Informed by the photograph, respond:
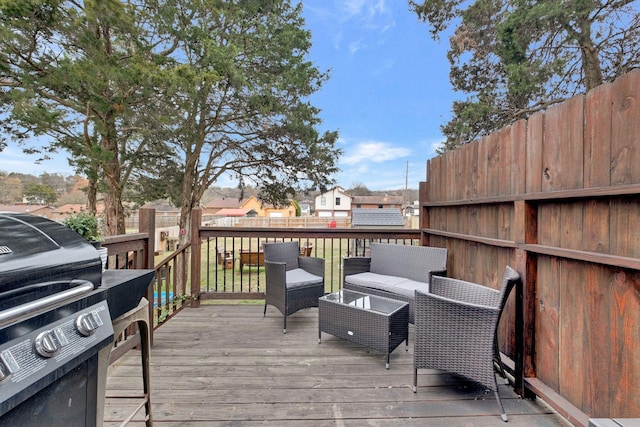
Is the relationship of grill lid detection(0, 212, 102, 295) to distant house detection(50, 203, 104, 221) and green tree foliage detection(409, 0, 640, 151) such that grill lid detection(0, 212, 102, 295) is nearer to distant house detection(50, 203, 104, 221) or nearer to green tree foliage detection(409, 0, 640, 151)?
distant house detection(50, 203, 104, 221)

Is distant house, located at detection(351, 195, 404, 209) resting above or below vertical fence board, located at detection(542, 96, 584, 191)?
above

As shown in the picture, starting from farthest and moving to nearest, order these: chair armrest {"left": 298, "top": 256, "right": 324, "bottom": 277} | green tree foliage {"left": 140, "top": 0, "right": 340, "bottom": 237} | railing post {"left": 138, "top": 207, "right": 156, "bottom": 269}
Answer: green tree foliage {"left": 140, "top": 0, "right": 340, "bottom": 237} < chair armrest {"left": 298, "top": 256, "right": 324, "bottom": 277} < railing post {"left": 138, "top": 207, "right": 156, "bottom": 269}

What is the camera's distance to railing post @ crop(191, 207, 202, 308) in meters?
3.58

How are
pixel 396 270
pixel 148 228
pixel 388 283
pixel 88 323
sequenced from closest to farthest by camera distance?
pixel 88 323, pixel 148 228, pixel 388 283, pixel 396 270

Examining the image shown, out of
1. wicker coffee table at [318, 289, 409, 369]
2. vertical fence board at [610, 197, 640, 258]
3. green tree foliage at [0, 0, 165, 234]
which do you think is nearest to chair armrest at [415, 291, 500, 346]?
wicker coffee table at [318, 289, 409, 369]

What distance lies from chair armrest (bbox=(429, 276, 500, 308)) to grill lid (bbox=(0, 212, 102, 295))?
2286mm

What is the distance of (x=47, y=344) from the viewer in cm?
77

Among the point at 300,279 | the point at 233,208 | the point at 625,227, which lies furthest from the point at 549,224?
the point at 233,208

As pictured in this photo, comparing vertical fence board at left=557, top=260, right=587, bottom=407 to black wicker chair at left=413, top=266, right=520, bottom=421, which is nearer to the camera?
vertical fence board at left=557, top=260, right=587, bottom=407

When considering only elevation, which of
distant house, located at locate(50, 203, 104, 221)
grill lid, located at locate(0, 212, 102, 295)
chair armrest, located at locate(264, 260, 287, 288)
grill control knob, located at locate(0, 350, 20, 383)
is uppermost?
distant house, located at locate(50, 203, 104, 221)

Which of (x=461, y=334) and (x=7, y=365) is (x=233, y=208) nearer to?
(x=461, y=334)

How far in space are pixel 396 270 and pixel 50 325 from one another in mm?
3052

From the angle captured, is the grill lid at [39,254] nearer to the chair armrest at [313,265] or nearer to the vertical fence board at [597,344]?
the vertical fence board at [597,344]

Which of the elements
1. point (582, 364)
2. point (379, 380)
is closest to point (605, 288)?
point (582, 364)
